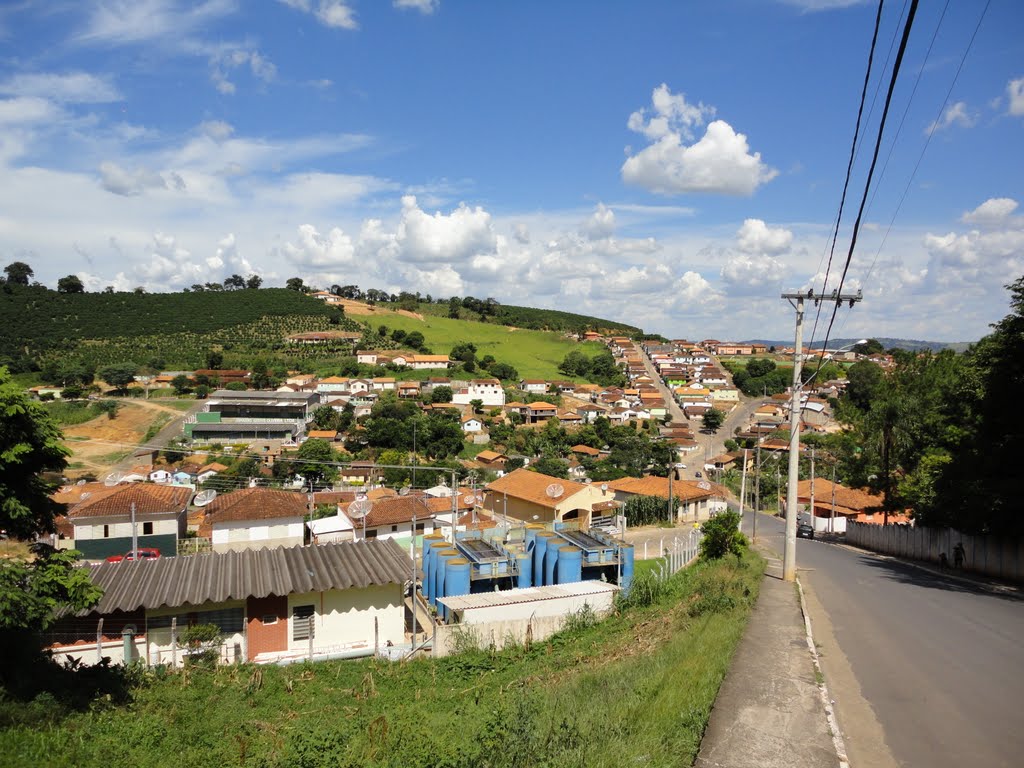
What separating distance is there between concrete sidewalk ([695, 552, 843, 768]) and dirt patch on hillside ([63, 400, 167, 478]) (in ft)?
175

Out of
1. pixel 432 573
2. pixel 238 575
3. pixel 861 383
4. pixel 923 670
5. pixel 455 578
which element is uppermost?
pixel 861 383

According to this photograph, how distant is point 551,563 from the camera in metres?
19.7

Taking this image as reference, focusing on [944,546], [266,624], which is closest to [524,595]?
[266,624]

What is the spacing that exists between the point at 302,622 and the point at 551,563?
767 centimetres

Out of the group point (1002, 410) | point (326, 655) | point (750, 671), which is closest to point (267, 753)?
point (750, 671)

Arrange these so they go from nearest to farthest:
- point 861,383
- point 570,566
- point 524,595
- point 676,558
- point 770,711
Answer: point 770,711, point 524,595, point 570,566, point 676,558, point 861,383

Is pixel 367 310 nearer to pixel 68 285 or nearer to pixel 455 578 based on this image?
pixel 68 285

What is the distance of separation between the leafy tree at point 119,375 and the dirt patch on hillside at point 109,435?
209 inches

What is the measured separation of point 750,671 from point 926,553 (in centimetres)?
1746

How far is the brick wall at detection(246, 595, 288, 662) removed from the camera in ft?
47.7

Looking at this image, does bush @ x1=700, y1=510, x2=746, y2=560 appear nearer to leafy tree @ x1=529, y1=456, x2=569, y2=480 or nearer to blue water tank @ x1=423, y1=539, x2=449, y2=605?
blue water tank @ x1=423, y1=539, x2=449, y2=605

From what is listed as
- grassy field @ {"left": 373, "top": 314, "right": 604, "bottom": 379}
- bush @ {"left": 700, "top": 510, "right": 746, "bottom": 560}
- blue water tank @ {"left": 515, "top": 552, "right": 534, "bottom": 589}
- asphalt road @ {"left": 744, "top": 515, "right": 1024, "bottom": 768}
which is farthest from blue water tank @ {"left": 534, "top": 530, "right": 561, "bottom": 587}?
grassy field @ {"left": 373, "top": 314, "right": 604, "bottom": 379}

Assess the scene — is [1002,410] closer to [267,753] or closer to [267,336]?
[267,753]

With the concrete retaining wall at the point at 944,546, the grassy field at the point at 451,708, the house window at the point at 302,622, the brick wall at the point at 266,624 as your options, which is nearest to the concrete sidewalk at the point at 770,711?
the grassy field at the point at 451,708
